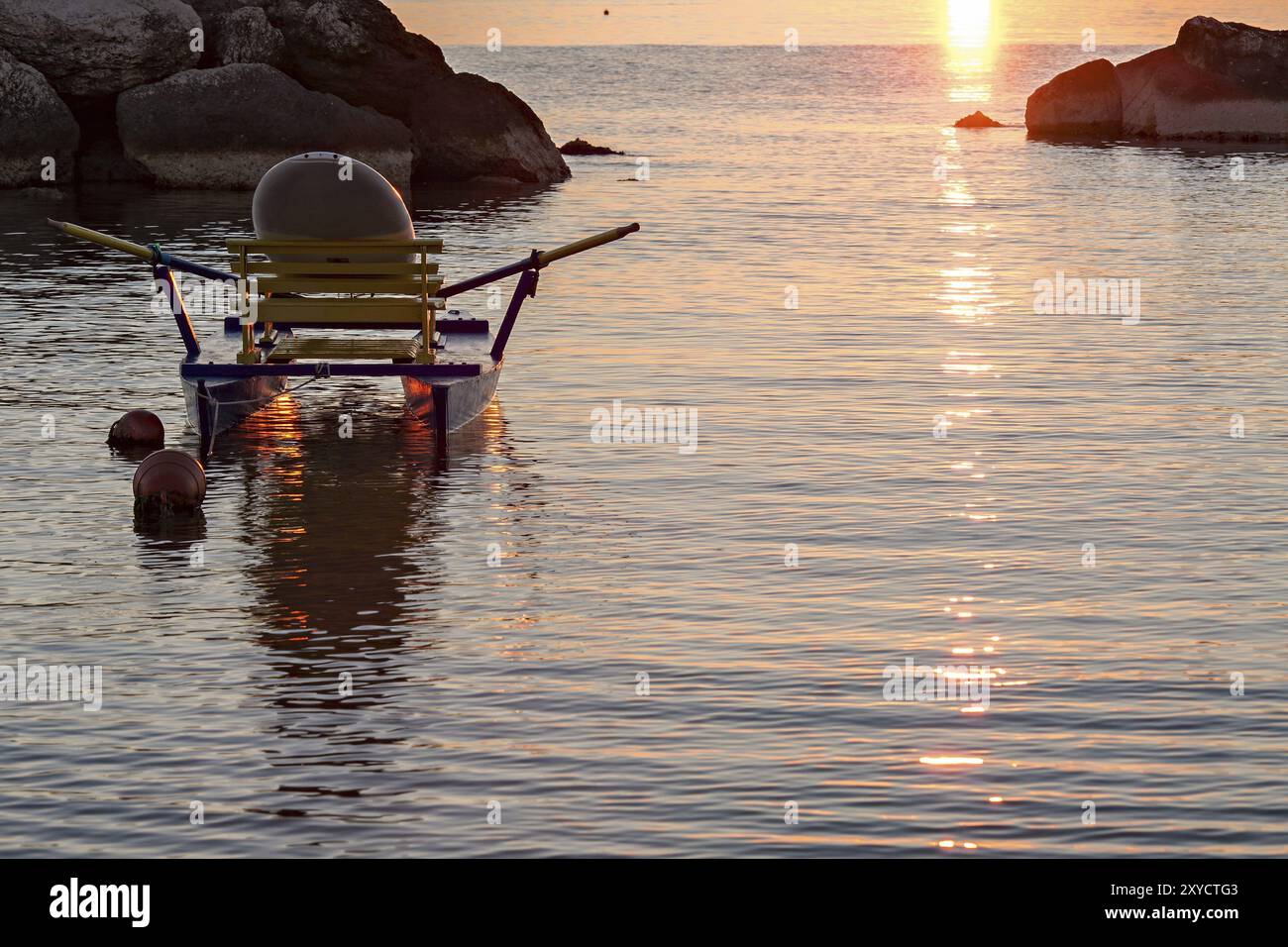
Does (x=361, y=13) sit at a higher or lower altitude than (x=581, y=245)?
higher

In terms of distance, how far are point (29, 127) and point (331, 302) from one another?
117ft

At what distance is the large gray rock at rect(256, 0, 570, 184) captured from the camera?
56.7m

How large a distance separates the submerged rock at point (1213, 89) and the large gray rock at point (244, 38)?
48.6m

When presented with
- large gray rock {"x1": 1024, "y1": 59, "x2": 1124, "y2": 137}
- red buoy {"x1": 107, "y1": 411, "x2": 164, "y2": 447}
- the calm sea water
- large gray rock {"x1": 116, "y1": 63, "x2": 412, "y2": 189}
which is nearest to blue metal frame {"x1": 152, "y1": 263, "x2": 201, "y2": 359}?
red buoy {"x1": 107, "y1": 411, "x2": 164, "y2": 447}

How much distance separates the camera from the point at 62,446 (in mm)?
18062

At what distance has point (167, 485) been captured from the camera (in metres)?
15.2

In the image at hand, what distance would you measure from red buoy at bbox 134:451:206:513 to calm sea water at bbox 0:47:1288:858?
1.35 ft

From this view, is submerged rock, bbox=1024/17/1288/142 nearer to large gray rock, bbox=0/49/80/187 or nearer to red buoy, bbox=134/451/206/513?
Answer: large gray rock, bbox=0/49/80/187

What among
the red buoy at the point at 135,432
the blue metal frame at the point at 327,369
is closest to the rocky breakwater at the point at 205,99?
the red buoy at the point at 135,432

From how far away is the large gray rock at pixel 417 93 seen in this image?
56.7 metres

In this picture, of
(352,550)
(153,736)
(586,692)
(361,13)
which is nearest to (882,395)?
(352,550)

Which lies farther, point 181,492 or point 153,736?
point 181,492

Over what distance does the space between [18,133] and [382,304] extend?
117 feet
